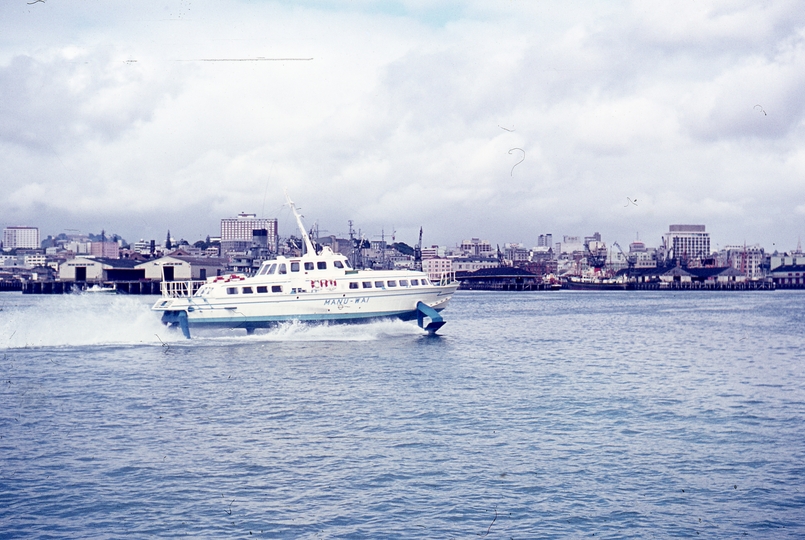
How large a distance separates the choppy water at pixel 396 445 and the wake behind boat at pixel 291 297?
17.0 feet

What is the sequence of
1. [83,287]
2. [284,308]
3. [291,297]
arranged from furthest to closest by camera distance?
1. [83,287]
2. [284,308]
3. [291,297]

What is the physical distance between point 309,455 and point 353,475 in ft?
5.71

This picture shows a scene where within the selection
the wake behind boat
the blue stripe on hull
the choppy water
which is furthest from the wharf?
the choppy water

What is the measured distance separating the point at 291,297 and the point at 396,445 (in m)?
23.5

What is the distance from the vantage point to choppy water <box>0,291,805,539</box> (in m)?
13.2

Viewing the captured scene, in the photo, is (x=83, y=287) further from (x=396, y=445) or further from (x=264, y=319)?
(x=396, y=445)

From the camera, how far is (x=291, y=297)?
40625 mm

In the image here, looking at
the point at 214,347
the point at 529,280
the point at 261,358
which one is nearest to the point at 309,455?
the point at 261,358

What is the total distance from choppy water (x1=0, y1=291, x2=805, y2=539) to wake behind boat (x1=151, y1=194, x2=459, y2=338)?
5.18 metres

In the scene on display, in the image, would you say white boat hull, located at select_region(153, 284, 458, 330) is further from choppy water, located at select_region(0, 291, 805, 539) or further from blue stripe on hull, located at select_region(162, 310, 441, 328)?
choppy water, located at select_region(0, 291, 805, 539)

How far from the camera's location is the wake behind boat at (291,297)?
40.4m

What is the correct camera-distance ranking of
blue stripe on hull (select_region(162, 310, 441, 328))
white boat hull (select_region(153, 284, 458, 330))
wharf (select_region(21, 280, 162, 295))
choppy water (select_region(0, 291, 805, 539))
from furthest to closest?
wharf (select_region(21, 280, 162, 295)) → blue stripe on hull (select_region(162, 310, 441, 328)) → white boat hull (select_region(153, 284, 458, 330)) → choppy water (select_region(0, 291, 805, 539))

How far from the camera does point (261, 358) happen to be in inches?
1310

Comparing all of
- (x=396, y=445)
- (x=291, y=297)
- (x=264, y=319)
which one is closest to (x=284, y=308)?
(x=291, y=297)
